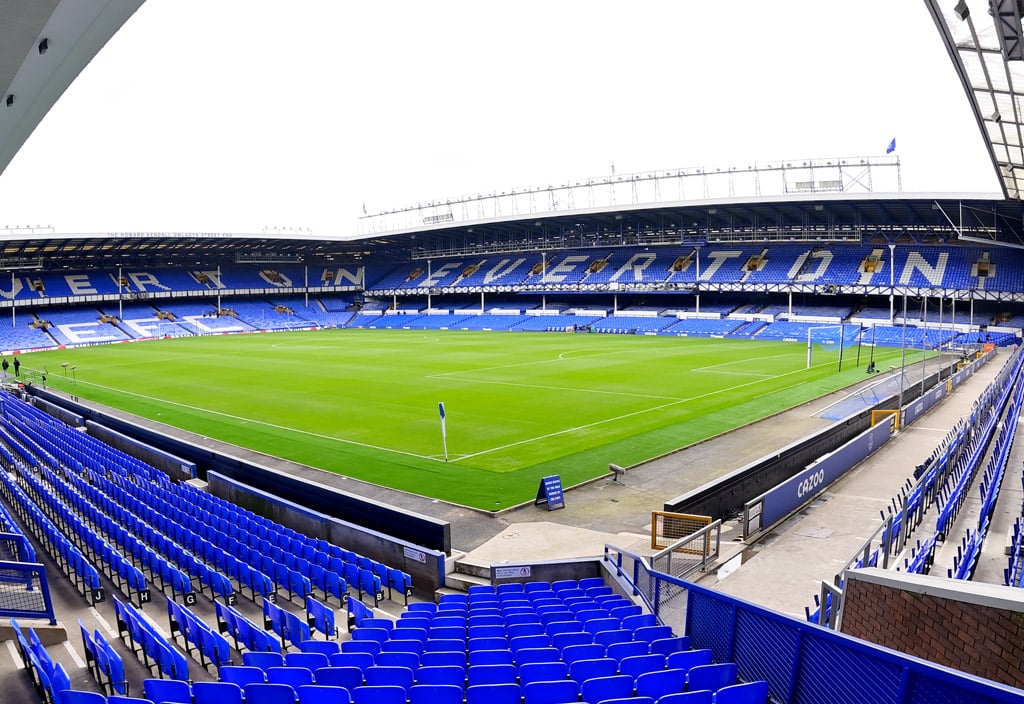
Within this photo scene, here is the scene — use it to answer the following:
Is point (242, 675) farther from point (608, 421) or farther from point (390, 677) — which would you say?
point (608, 421)

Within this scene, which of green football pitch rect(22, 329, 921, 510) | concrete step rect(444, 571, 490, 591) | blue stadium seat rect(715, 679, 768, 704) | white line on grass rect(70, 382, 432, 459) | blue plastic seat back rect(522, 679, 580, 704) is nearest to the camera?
blue stadium seat rect(715, 679, 768, 704)

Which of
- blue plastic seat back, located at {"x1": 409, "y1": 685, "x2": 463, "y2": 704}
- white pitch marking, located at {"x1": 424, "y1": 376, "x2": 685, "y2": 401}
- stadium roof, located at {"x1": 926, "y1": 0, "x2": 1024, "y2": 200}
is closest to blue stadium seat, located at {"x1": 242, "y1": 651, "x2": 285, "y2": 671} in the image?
blue plastic seat back, located at {"x1": 409, "y1": 685, "x2": 463, "y2": 704}

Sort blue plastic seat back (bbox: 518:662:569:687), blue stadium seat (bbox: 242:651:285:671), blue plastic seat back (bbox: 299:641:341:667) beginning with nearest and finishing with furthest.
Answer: blue plastic seat back (bbox: 518:662:569:687) → blue stadium seat (bbox: 242:651:285:671) → blue plastic seat back (bbox: 299:641:341:667)

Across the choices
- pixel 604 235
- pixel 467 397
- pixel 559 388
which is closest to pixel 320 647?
pixel 467 397

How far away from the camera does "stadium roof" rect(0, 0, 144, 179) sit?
16.4 ft

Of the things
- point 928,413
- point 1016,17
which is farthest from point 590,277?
point 1016,17

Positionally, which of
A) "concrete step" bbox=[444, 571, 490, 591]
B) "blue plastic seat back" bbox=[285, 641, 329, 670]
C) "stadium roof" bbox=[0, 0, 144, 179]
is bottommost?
"concrete step" bbox=[444, 571, 490, 591]

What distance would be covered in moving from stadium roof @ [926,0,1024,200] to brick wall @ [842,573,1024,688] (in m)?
8.83

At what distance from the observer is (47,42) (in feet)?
18.6

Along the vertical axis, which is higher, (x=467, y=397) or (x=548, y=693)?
(x=548, y=693)

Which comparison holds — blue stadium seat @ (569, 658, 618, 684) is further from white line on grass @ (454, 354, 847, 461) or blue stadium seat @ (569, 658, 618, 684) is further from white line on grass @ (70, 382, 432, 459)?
white line on grass @ (70, 382, 432, 459)

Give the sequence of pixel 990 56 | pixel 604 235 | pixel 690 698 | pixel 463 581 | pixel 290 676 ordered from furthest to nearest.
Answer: pixel 604 235 → pixel 463 581 → pixel 990 56 → pixel 290 676 → pixel 690 698

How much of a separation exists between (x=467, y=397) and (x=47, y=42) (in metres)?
27.0

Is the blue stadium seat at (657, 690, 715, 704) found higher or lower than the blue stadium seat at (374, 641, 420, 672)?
higher
